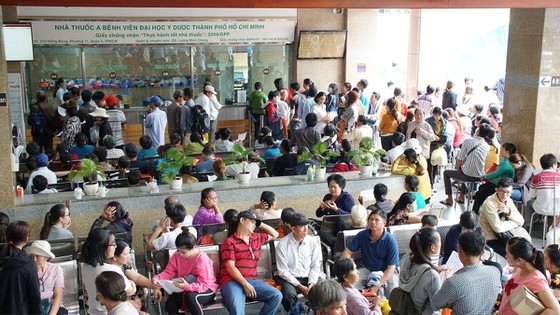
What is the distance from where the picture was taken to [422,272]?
6070 mm

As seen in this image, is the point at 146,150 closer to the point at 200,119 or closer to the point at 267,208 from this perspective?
the point at 200,119

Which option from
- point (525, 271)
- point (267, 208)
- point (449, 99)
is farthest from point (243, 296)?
point (449, 99)

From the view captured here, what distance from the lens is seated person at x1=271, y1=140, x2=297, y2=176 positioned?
11023mm

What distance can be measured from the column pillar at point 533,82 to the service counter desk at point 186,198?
2219 millimetres

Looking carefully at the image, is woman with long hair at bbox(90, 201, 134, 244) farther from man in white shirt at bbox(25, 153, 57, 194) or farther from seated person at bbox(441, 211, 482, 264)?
seated person at bbox(441, 211, 482, 264)

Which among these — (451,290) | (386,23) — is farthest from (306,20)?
(451,290)

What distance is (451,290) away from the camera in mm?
5773

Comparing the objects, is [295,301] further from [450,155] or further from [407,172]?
[450,155]

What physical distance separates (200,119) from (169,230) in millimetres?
7026

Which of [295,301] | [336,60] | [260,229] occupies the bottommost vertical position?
[295,301]

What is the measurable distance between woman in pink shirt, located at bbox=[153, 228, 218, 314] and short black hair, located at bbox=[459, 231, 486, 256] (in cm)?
245

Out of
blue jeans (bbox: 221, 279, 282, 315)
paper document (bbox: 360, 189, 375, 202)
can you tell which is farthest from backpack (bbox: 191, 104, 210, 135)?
blue jeans (bbox: 221, 279, 282, 315)

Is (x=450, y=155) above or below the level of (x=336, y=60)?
below

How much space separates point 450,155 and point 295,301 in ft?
26.3
